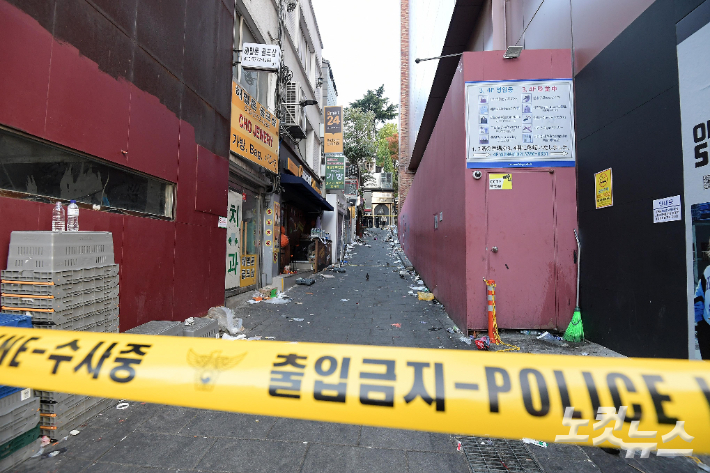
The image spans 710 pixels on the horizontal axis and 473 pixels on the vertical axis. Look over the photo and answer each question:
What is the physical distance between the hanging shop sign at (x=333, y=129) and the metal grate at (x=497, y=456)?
15096 mm

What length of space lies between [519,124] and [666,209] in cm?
243

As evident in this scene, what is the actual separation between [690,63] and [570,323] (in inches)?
136

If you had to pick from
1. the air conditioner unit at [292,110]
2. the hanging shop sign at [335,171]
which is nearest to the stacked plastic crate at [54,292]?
the air conditioner unit at [292,110]

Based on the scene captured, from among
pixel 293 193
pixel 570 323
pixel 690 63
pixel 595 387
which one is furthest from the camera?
pixel 293 193

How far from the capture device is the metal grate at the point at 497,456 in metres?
2.33

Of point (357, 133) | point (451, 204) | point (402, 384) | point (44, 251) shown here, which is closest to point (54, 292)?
point (44, 251)

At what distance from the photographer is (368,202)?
192ft

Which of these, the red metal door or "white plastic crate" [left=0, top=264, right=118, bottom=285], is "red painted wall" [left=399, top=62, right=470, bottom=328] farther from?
"white plastic crate" [left=0, top=264, right=118, bottom=285]

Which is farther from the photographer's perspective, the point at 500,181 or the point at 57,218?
the point at 500,181

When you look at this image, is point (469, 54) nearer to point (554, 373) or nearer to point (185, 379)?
point (554, 373)

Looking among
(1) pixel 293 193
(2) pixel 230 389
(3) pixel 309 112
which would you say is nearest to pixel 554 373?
(2) pixel 230 389

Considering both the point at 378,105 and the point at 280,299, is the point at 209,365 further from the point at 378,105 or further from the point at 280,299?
the point at 378,105

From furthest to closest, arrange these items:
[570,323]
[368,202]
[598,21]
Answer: [368,202], [570,323], [598,21]

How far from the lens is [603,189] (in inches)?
174
